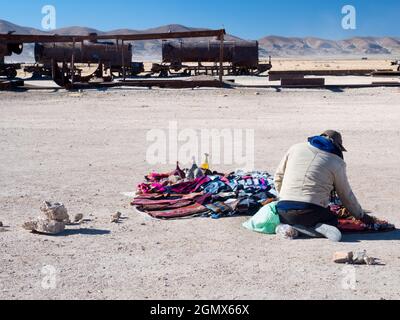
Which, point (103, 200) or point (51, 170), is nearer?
point (103, 200)

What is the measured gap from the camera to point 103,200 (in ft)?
28.2

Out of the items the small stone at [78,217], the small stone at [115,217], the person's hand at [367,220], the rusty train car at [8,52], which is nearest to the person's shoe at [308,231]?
the person's hand at [367,220]

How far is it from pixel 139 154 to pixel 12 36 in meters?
17.0

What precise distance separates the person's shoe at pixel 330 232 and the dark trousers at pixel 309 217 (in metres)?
0.08

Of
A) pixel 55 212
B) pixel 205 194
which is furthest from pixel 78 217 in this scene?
pixel 205 194

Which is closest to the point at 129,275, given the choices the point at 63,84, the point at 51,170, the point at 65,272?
the point at 65,272

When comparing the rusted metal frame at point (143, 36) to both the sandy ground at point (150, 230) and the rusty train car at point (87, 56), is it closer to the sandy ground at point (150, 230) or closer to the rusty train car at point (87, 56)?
the sandy ground at point (150, 230)

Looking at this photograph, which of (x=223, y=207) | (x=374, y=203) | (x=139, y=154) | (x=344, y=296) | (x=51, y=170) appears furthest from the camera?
(x=139, y=154)

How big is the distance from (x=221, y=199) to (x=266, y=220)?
1139mm

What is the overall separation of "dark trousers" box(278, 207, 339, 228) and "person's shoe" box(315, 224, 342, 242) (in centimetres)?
8

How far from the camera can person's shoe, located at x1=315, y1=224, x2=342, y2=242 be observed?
22.1ft

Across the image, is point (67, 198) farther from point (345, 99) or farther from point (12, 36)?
point (12, 36)

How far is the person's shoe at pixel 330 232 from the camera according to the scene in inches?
265

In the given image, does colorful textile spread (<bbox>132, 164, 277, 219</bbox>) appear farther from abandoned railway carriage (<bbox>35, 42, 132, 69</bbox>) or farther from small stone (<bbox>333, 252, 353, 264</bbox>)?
abandoned railway carriage (<bbox>35, 42, 132, 69</bbox>)
